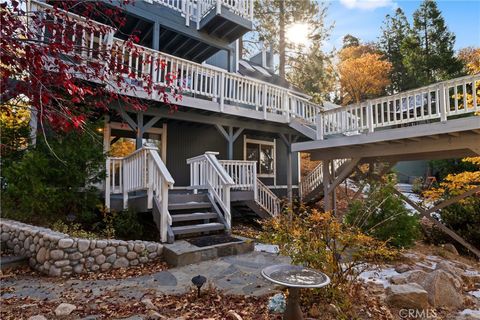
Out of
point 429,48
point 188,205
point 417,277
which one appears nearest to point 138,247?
point 188,205

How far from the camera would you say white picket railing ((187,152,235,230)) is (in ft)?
19.8

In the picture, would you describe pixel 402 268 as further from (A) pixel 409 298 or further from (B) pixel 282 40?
(B) pixel 282 40

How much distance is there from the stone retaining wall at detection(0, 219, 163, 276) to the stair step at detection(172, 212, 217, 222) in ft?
2.53

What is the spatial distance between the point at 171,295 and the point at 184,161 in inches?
246

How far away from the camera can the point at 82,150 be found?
5.36 m

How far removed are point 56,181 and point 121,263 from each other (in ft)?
6.90

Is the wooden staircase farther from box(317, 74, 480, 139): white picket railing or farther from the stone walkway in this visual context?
box(317, 74, 480, 139): white picket railing

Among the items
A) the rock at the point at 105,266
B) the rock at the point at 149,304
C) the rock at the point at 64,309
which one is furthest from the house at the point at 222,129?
the rock at the point at 64,309

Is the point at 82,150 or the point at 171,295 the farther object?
the point at 82,150

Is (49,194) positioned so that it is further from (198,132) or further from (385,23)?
(385,23)

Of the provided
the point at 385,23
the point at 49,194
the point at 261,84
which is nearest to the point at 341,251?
the point at 49,194

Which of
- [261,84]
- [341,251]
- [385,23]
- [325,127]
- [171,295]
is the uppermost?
[385,23]

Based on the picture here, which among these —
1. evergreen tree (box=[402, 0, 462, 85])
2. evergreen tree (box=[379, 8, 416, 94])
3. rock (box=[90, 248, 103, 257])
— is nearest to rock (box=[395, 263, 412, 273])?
rock (box=[90, 248, 103, 257])

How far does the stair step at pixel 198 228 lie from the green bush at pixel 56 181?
1.76 metres
